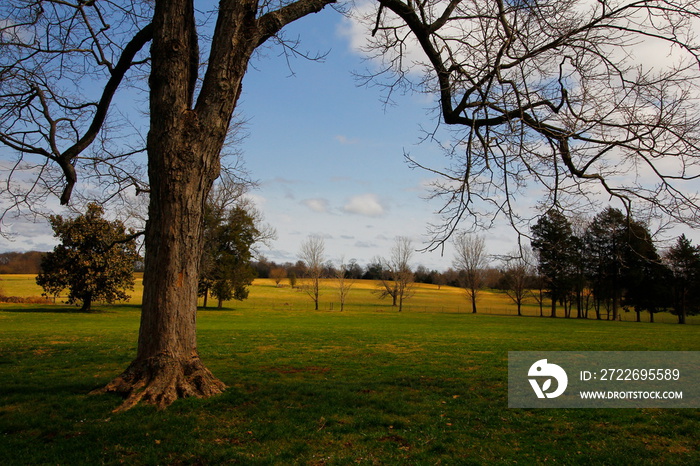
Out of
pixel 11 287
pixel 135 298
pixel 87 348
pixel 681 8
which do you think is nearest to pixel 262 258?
pixel 135 298

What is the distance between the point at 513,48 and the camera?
5.76m

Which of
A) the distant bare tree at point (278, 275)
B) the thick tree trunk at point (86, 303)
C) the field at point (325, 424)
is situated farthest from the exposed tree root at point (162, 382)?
the distant bare tree at point (278, 275)

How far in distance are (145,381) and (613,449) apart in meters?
6.02

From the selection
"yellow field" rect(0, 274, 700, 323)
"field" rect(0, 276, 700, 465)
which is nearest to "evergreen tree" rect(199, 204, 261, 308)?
"yellow field" rect(0, 274, 700, 323)

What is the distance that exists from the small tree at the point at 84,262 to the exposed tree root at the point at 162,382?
26.1 metres

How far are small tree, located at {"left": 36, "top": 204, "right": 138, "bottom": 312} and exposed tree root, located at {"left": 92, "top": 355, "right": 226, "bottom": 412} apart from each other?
26.1 meters

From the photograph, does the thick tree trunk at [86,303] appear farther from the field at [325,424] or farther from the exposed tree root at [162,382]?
the exposed tree root at [162,382]

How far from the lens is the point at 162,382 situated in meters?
5.78

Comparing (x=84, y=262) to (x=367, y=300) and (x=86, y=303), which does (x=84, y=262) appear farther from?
(x=367, y=300)

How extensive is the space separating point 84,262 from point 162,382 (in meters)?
28.9

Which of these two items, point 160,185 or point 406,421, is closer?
point 406,421

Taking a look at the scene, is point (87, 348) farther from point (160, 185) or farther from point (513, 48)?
point (513, 48)

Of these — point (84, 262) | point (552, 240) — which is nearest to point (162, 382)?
point (552, 240)

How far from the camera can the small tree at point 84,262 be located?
29672 millimetres
